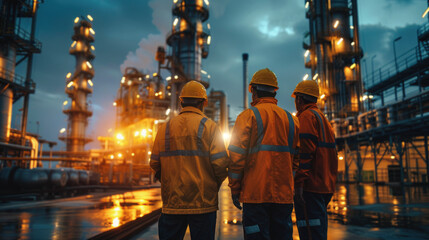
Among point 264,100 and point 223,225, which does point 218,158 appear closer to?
point 264,100

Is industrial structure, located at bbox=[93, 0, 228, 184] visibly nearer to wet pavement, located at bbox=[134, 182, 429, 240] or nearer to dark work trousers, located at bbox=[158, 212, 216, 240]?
wet pavement, located at bbox=[134, 182, 429, 240]

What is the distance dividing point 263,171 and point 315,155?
857 millimetres

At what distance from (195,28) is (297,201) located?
32804 millimetres

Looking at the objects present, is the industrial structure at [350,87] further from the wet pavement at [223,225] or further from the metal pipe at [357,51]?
the wet pavement at [223,225]

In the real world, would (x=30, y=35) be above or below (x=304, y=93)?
above

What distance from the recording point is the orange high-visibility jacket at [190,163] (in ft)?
8.83

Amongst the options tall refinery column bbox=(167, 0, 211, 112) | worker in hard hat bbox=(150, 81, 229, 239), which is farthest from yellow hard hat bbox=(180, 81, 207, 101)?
tall refinery column bbox=(167, 0, 211, 112)

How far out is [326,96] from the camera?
28344mm

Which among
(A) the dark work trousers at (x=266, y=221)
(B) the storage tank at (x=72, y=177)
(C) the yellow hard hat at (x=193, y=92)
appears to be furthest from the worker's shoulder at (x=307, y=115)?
(B) the storage tank at (x=72, y=177)

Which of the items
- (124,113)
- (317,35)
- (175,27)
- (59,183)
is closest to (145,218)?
(59,183)

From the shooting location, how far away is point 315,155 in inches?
127

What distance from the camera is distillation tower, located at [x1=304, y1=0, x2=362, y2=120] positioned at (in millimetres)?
27442

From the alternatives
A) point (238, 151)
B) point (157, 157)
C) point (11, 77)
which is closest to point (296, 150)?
point (238, 151)

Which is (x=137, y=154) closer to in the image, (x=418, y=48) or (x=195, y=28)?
(x=195, y=28)
